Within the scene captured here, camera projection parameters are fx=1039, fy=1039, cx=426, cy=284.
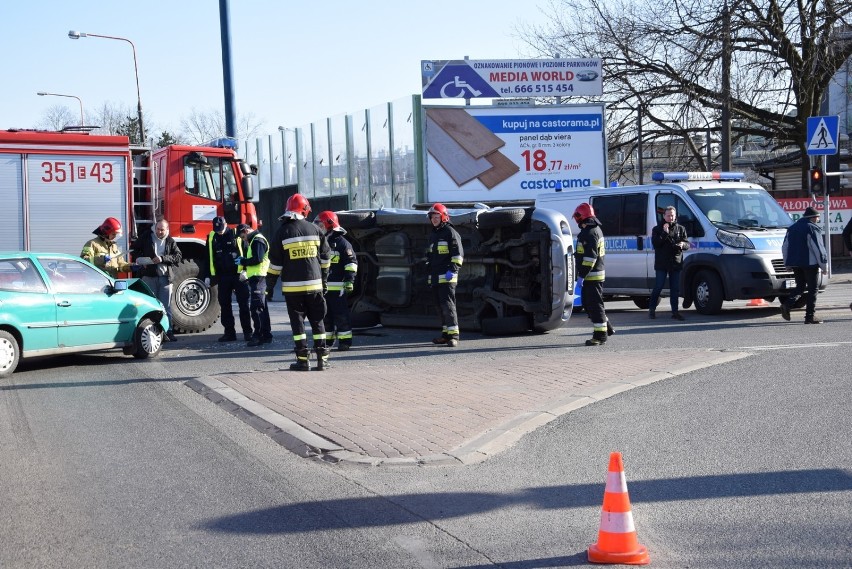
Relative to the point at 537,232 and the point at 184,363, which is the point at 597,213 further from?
the point at 184,363

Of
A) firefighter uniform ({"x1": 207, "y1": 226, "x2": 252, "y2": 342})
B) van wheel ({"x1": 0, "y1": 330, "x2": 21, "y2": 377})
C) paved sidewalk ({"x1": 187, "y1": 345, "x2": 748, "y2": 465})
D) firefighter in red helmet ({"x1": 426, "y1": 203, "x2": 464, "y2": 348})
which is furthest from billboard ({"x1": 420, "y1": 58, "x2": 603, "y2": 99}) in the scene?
van wheel ({"x1": 0, "y1": 330, "x2": 21, "y2": 377})

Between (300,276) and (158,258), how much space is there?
442 centimetres

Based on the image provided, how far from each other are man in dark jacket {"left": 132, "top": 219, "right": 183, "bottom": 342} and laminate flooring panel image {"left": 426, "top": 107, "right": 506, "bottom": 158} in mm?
12400

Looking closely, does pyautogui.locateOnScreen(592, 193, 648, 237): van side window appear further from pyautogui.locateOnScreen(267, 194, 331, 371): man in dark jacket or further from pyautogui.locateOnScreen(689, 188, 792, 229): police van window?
pyautogui.locateOnScreen(267, 194, 331, 371): man in dark jacket

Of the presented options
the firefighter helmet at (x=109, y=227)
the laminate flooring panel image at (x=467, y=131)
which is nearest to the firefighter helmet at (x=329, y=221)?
the firefighter helmet at (x=109, y=227)

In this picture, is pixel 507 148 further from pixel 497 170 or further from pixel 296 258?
pixel 296 258

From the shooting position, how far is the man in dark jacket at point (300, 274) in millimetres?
11180

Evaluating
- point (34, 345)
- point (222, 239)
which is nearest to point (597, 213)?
point (222, 239)

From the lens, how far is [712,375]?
10.3 m

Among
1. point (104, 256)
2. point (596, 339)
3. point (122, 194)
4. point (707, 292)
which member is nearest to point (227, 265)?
point (104, 256)

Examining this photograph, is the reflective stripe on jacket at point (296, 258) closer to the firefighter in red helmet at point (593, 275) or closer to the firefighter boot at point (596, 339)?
the firefighter in red helmet at point (593, 275)

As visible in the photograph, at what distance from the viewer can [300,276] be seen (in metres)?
11.2

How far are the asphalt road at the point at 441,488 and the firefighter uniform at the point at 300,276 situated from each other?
1.49m

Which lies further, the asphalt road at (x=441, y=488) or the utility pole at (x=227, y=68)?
the utility pole at (x=227, y=68)
